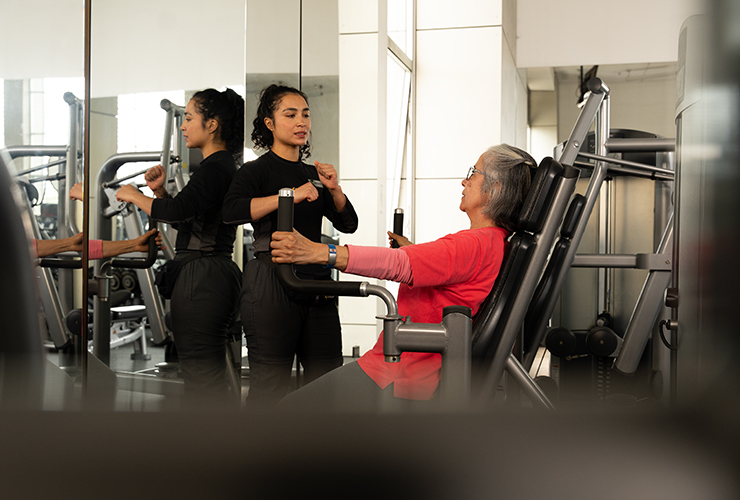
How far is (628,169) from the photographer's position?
2.96 m

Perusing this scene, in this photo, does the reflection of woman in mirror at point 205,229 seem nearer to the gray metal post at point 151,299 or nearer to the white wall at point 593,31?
the gray metal post at point 151,299

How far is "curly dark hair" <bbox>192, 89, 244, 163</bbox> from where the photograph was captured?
6.46 ft

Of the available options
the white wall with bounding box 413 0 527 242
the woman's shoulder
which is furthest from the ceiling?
the woman's shoulder

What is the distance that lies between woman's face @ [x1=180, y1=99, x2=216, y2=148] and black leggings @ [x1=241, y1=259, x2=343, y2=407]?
1.42 feet

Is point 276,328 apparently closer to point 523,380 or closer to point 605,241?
point 523,380

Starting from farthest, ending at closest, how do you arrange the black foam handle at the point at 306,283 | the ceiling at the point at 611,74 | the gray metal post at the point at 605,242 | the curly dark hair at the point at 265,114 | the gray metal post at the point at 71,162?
the ceiling at the point at 611,74
the gray metal post at the point at 605,242
the curly dark hair at the point at 265,114
the black foam handle at the point at 306,283
the gray metal post at the point at 71,162

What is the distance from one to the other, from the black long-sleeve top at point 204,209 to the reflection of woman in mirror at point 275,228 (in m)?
0.05

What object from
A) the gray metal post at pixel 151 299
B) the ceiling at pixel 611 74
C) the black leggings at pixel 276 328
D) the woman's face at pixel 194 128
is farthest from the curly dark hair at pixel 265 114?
the ceiling at pixel 611 74

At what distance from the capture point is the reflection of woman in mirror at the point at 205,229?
187cm

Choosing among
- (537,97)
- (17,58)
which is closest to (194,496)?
(17,58)

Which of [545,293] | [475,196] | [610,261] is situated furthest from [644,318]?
[475,196]

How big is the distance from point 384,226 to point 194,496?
368 centimetres

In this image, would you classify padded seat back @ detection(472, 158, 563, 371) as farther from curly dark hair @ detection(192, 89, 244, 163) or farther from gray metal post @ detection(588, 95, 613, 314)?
gray metal post @ detection(588, 95, 613, 314)

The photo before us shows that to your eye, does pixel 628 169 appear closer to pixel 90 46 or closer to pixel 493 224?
pixel 493 224
